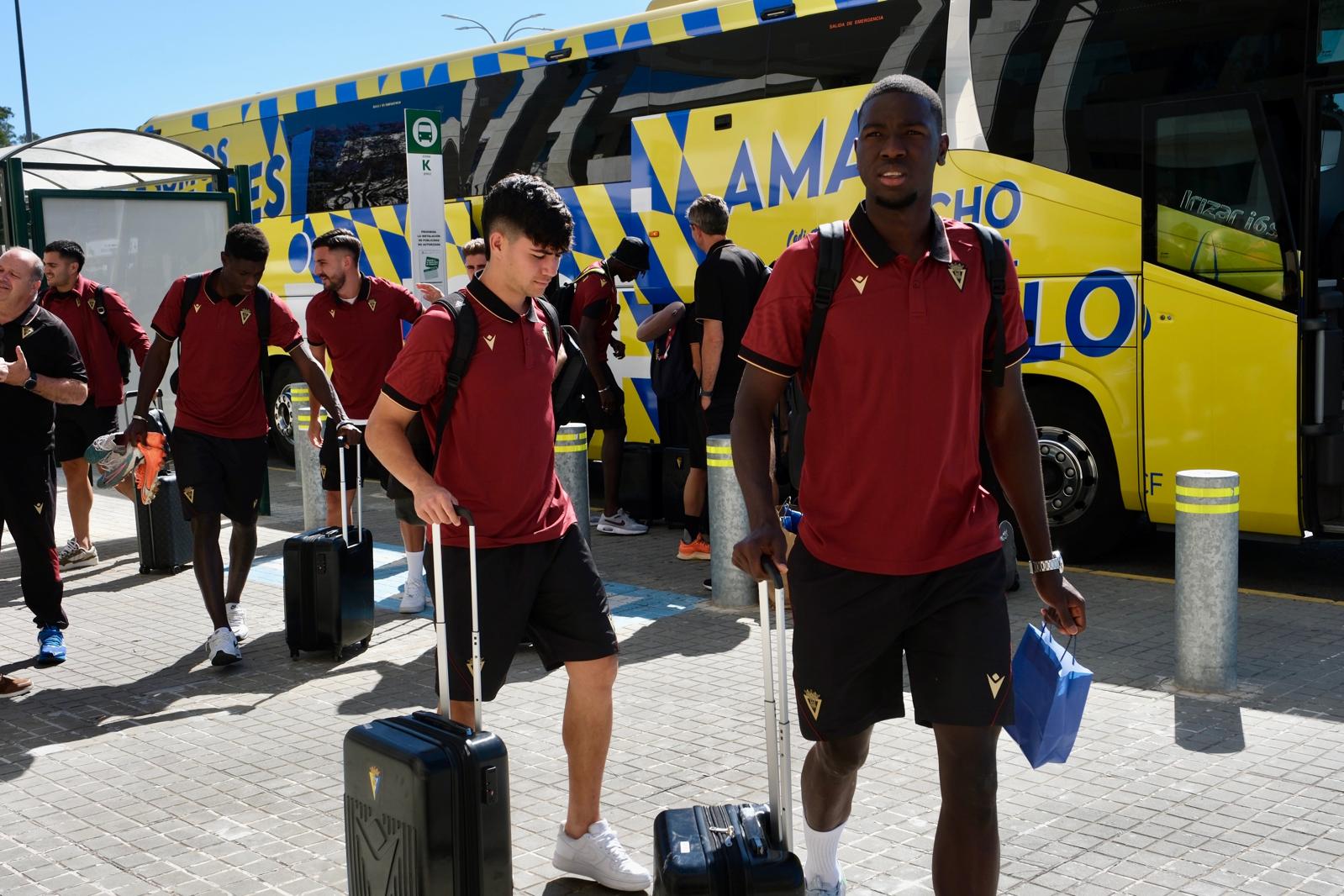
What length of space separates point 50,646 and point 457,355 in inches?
156

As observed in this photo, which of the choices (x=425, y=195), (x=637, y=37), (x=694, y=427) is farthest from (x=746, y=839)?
(x=637, y=37)

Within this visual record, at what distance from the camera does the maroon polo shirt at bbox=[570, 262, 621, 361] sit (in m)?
9.72

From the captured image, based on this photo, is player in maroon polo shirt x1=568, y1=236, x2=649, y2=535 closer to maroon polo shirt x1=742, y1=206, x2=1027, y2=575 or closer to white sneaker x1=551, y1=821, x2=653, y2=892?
white sneaker x1=551, y1=821, x2=653, y2=892

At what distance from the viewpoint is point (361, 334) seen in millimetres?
8023

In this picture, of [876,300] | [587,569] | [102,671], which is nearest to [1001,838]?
[587,569]

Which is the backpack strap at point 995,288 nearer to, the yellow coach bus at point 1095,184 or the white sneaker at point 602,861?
the white sneaker at point 602,861

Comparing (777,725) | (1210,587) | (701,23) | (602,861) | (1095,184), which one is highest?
(701,23)

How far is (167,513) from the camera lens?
30.3ft

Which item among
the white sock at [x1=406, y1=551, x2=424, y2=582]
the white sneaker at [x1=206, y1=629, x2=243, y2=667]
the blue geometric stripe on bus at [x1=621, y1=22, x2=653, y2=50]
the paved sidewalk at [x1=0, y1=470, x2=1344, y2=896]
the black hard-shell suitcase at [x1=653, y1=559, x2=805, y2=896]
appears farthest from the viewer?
the blue geometric stripe on bus at [x1=621, y1=22, x2=653, y2=50]

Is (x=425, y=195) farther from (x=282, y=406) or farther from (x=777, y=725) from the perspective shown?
(x=777, y=725)

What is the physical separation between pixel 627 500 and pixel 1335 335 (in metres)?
5.14

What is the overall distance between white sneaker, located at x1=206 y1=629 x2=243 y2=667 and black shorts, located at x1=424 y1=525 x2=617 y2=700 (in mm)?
3041

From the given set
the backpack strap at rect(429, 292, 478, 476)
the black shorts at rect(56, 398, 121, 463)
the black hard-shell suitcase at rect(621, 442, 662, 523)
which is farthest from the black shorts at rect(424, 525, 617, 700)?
the black hard-shell suitcase at rect(621, 442, 662, 523)

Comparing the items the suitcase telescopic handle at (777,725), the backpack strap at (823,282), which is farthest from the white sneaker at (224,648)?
the backpack strap at (823,282)
